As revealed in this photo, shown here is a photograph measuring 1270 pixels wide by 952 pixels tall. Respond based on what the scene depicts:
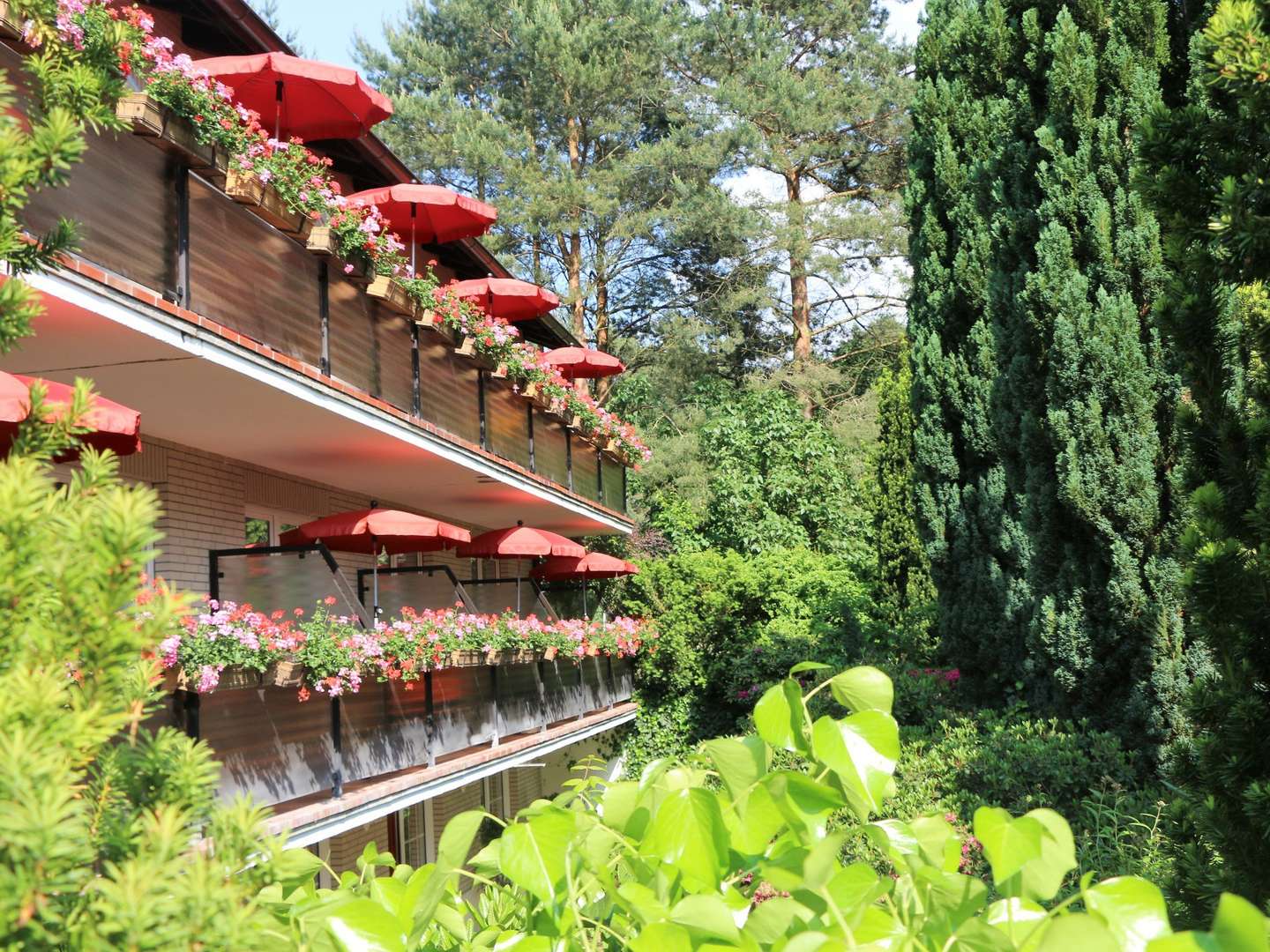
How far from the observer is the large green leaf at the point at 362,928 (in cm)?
150

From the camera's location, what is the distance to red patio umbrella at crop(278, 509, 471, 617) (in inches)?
490

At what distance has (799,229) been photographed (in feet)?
107

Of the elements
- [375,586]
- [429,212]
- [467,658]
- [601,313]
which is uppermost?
[601,313]

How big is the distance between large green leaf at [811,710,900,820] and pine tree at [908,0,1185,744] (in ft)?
37.4

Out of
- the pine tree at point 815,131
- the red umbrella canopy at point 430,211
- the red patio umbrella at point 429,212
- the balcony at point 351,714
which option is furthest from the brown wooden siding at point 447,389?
the pine tree at point 815,131

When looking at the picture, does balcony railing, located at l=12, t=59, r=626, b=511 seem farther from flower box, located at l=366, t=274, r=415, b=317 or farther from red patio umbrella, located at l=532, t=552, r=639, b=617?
red patio umbrella, located at l=532, t=552, r=639, b=617

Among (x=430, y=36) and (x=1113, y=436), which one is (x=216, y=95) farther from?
(x=430, y=36)

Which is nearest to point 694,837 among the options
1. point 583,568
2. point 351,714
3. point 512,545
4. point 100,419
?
point 100,419

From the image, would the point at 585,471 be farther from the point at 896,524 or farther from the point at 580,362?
the point at 896,524

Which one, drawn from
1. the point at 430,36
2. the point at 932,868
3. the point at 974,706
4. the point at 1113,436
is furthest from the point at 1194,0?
the point at 430,36

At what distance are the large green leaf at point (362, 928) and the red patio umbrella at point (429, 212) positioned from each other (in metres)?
13.0

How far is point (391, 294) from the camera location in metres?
12.4

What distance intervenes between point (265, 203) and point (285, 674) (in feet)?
12.2

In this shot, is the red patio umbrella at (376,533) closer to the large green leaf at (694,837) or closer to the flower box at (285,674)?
the flower box at (285,674)
